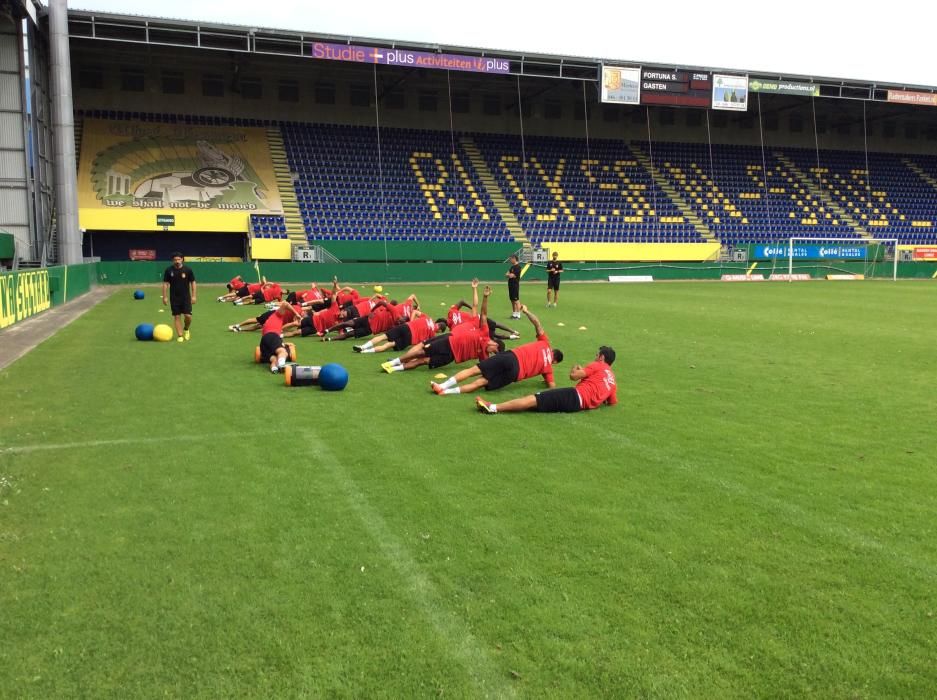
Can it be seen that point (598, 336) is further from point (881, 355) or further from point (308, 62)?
point (308, 62)

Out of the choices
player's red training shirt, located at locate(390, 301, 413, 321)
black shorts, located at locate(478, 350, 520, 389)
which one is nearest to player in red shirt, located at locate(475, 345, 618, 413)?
black shorts, located at locate(478, 350, 520, 389)

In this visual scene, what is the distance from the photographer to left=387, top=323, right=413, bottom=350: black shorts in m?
12.6

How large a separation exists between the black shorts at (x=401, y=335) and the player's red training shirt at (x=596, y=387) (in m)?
4.52

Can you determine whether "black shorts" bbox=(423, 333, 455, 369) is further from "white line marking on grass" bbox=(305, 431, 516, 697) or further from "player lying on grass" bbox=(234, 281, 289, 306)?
"player lying on grass" bbox=(234, 281, 289, 306)

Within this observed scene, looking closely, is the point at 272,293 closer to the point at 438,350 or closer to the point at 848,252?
the point at 438,350

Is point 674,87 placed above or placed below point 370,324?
above

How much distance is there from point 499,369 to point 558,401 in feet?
3.60

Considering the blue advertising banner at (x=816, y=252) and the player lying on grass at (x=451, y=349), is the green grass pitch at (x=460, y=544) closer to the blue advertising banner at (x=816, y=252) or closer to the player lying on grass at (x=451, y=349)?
the player lying on grass at (x=451, y=349)

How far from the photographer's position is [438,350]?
11094 mm

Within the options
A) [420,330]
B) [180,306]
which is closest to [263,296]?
[180,306]

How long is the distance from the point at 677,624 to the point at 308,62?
41.8 metres

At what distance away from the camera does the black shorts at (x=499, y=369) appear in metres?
9.19

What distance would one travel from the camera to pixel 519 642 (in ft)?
11.9

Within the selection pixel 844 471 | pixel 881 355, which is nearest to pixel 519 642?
pixel 844 471
